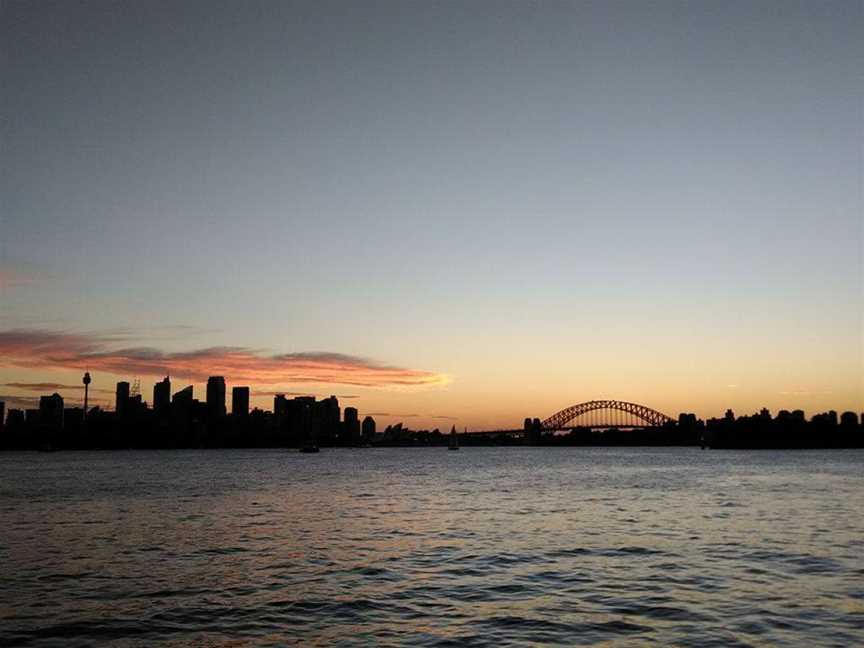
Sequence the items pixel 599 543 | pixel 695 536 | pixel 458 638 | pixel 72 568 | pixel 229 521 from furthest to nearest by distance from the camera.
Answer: pixel 229 521, pixel 695 536, pixel 599 543, pixel 72 568, pixel 458 638

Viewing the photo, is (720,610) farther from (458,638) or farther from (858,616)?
(458,638)

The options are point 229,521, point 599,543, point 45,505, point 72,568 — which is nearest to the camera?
point 72,568

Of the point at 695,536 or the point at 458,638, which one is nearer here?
the point at 458,638

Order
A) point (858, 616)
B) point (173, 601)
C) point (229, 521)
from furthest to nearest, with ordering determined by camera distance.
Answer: point (229, 521) → point (173, 601) → point (858, 616)

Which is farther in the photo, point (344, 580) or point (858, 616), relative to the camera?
point (344, 580)

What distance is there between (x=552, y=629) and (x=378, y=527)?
2770cm

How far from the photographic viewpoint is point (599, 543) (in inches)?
1554

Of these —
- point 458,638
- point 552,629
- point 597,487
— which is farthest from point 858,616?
point 597,487

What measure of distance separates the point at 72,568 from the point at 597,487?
69158 mm

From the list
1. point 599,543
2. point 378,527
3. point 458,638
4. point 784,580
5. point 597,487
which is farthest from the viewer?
point 597,487

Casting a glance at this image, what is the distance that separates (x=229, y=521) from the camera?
52.2 meters

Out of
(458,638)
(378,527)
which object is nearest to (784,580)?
(458,638)

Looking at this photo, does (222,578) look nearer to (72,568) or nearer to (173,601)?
(173,601)

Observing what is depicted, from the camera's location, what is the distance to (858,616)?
2231cm
